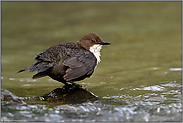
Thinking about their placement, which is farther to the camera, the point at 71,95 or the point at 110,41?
the point at 110,41

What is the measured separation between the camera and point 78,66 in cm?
355

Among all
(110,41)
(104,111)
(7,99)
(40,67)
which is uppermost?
(110,41)

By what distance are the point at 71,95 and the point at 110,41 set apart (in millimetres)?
3981

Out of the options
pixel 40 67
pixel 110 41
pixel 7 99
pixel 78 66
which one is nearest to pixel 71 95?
pixel 78 66

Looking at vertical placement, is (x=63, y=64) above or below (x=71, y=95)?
above

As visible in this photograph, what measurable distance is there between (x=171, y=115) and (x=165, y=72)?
1.96 metres

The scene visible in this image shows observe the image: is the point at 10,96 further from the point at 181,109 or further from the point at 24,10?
the point at 24,10

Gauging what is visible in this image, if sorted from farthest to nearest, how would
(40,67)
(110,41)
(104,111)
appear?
(110,41), (40,67), (104,111)

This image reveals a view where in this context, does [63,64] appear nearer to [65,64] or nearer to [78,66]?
A: [65,64]

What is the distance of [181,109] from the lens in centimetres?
319

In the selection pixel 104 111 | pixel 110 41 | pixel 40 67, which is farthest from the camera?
pixel 110 41

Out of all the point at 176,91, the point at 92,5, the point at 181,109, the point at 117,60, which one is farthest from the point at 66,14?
the point at 181,109

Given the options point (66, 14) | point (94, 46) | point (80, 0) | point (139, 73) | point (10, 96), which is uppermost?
point (80, 0)

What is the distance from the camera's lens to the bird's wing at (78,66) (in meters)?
3.41
